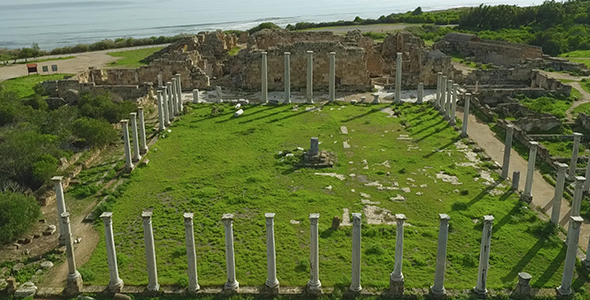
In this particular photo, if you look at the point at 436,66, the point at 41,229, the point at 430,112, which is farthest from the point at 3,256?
the point at 436,66

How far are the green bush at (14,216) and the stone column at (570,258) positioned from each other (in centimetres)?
1598

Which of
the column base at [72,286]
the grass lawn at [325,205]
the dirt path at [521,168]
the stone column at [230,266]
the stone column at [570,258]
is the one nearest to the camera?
the stone column at [570,258]

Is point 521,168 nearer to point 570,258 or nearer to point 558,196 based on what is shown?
point 558,196

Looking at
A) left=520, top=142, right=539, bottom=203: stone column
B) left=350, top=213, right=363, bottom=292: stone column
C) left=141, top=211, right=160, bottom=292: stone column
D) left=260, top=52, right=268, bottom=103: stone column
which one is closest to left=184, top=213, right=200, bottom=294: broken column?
left=141, top=211, right=160, bottom=292: stone column

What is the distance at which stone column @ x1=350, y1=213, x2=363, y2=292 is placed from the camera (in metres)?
13.6

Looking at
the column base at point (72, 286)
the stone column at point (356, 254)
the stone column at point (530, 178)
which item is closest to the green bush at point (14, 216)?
the column base at point (72, 286)

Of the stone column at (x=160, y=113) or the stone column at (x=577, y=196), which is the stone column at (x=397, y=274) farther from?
the stone column at (x=160, y=113)

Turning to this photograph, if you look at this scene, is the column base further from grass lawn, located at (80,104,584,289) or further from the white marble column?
the white marble column

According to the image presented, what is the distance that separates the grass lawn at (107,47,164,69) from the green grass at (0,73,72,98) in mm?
6913

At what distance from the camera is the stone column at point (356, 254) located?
13555mm

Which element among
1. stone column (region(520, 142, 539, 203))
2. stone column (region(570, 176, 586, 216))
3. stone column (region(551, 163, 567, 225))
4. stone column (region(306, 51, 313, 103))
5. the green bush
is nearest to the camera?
the green bush

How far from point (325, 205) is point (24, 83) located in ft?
112

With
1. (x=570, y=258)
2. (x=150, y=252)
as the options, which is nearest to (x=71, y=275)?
(x=150, y=252)

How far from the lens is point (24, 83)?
141ft
